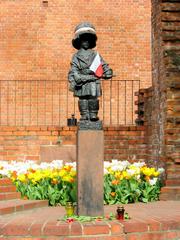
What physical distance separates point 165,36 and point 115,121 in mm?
7123

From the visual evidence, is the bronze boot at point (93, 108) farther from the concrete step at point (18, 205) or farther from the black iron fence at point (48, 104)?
the black iron fence at point (48, 104)

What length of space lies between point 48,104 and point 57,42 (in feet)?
7.09

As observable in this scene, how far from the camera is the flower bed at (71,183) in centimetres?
755

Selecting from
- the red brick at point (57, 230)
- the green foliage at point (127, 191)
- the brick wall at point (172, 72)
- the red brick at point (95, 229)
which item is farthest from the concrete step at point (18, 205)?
the brick wall at point (172, 72)

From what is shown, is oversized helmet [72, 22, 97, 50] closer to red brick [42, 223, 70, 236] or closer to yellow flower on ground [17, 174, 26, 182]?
red brick [42, 223, 70, 236]

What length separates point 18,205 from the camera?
6.88m

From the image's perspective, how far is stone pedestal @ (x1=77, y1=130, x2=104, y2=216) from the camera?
5922 mm

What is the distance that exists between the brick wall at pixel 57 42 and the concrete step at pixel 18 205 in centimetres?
811

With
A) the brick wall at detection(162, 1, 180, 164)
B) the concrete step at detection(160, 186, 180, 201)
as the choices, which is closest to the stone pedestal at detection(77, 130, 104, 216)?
the concrete step at detection(160, 186, 180, 201)

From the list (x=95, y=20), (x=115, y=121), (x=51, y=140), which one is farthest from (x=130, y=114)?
(x=51, y=140)

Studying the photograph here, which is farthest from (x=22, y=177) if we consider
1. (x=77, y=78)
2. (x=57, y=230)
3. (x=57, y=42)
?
(x=57, y=42)

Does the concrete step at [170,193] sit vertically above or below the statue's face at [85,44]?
below

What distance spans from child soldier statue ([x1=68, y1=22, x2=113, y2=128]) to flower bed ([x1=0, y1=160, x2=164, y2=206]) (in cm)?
179

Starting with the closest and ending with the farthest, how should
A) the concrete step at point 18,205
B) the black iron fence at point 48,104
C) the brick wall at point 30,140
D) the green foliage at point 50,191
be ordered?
the concrete step at point 18,205
the green foliage at point 50,191
the brick wall at point 30,140
the black iron fence at point 48,104
